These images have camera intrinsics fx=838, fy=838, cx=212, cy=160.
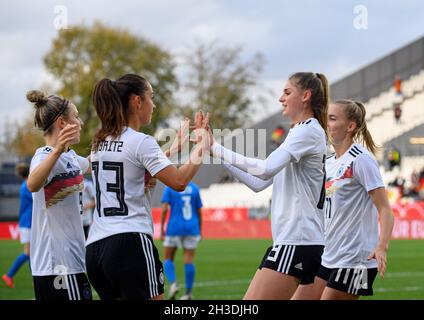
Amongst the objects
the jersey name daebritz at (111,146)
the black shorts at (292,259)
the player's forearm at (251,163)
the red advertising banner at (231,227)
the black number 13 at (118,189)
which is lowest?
the red advertising banner at (231,227)

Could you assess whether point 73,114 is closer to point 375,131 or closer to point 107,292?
point 107,292

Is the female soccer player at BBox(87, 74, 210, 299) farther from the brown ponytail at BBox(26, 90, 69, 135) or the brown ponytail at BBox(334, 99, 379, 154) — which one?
the brown ponytail at BBox(334, 99, 379, 154)

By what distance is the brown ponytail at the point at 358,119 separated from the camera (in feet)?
23.5

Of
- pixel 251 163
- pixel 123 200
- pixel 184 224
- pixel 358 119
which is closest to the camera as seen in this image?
pixel 123 200

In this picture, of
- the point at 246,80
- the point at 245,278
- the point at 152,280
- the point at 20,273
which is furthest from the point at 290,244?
the point at 246,80

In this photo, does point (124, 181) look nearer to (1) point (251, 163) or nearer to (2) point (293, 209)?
(1) point (251, 163)

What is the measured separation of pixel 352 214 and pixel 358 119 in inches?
35.0

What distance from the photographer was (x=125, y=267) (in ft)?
17.3

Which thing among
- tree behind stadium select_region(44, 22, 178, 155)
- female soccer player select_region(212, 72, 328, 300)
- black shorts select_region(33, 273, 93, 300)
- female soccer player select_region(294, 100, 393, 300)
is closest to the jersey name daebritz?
female soccer player select_region(212, 72, 328, 300)

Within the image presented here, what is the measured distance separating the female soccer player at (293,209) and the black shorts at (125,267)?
0.77 meters

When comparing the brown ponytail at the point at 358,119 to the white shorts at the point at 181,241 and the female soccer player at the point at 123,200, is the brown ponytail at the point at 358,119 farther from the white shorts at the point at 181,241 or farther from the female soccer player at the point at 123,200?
the white shorts at the point at 181,241

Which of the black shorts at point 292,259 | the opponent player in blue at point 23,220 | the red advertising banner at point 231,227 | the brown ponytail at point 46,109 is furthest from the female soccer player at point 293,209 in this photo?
the red advertising banner at point 231,227

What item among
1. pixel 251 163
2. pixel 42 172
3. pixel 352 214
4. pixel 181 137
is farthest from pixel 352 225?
pixel 42 172

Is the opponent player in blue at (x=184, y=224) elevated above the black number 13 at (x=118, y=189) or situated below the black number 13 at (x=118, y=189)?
below
